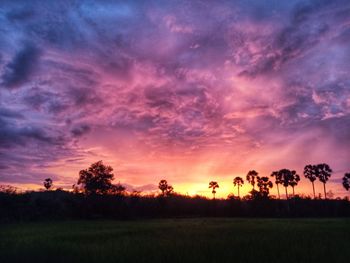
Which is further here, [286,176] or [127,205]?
[286,176]

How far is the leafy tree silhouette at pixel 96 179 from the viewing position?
73000mm

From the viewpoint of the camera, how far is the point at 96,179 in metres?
73.6

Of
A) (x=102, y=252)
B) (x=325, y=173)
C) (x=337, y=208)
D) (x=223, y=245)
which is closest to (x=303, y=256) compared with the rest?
(x=223, y=245)

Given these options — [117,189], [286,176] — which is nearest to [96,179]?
[117,189]

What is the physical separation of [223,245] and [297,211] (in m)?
63.3

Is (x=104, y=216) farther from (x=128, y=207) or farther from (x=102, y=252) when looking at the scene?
(x=102, y=252)

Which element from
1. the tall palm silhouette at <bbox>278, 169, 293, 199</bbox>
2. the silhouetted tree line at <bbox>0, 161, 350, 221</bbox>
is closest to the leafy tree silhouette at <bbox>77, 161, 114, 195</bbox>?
the silhouetted tree line at <bbox>0, 161, 350, 221</bbox>

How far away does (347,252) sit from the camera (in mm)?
15602

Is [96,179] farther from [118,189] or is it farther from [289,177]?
[289,177]

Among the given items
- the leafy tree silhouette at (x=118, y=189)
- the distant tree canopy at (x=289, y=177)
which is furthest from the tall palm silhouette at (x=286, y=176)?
the leafy tree silhouette at (x=118, y=189)

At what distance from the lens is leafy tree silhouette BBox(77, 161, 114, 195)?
73000 millimetres

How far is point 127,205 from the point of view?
66312 millimetres

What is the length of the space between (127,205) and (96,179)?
11134 millimetres

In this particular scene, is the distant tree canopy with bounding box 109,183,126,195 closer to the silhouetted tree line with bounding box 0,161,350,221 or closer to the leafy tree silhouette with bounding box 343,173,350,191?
the silhouetted tree line with bounding box 0,161,350,221
